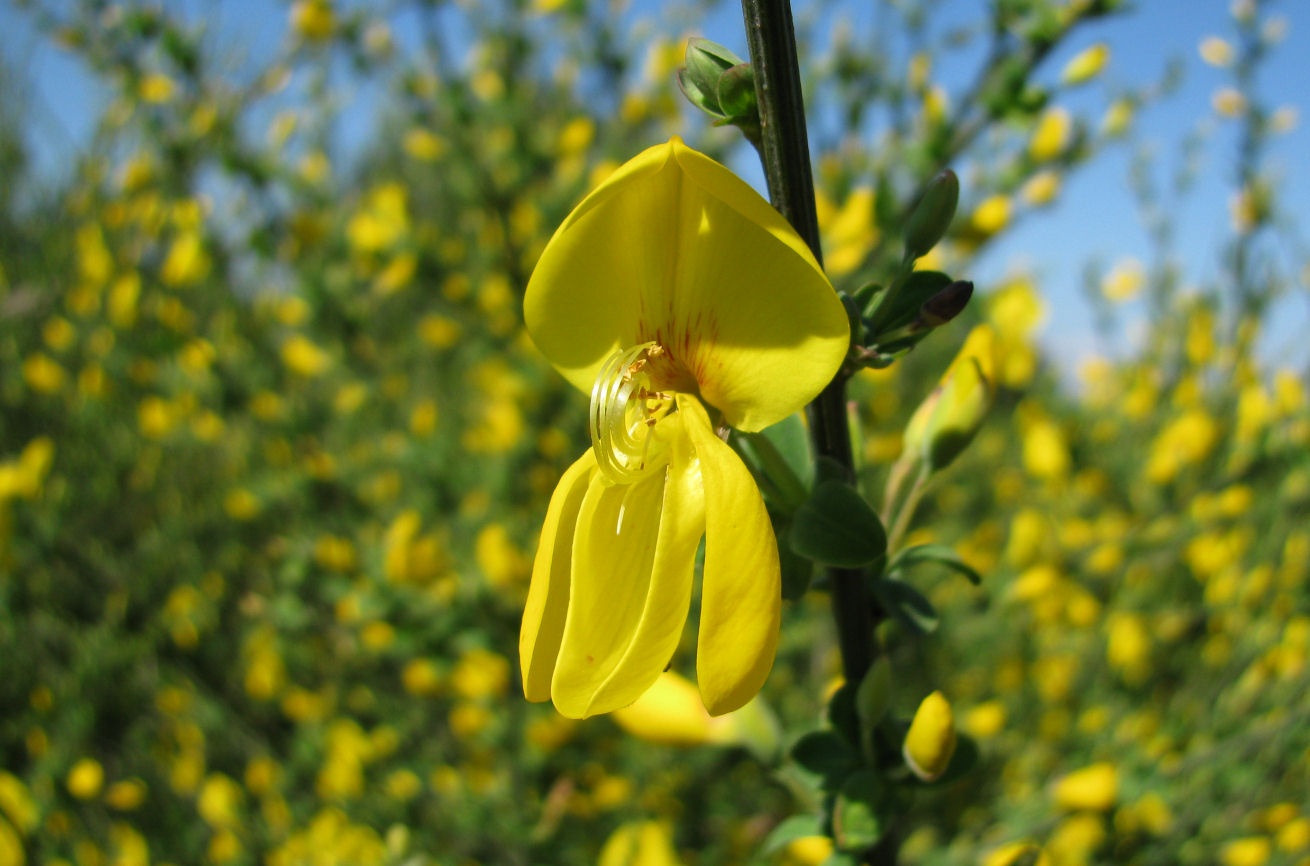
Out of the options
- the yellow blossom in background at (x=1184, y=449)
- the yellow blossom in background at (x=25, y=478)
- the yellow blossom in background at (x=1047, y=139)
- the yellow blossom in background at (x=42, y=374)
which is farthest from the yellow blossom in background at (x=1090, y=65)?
the yellow blossom in background at (x=42, y=374)

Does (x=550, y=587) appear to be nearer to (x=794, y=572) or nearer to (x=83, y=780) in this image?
(x=794, y=572)

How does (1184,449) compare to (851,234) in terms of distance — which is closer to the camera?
(851,234)

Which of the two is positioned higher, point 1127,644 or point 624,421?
point 1127,644

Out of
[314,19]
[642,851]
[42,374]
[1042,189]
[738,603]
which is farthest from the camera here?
[42,374]

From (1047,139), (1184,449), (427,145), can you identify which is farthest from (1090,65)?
(427,145)

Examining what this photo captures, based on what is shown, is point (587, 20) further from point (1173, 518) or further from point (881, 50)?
point (1173, 518)

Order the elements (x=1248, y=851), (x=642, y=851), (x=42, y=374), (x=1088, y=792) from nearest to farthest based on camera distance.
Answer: (x=1088, y=792) → (x=642, y=851) → (x=1248, y=851) → (x=42, y=374)

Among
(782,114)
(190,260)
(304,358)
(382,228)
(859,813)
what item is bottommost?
(859,813)
